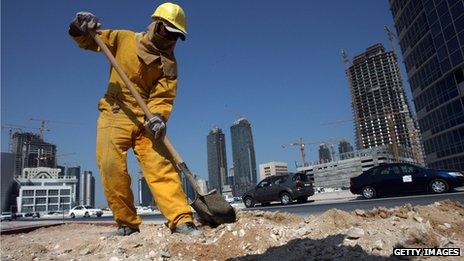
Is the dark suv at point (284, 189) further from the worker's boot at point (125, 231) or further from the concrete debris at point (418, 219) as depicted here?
the concrete debris at point (418, 219)

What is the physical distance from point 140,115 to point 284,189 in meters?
15.5

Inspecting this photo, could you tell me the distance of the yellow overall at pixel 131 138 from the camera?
4062 millimetres

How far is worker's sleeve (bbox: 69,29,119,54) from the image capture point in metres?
4.62

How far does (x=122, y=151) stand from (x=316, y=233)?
2.17m

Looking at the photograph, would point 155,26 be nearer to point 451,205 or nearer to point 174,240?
point 174,240

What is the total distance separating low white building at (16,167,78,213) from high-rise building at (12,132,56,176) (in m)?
44.2

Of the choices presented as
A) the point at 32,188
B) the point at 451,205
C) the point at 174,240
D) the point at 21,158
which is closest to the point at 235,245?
the point at 174,240

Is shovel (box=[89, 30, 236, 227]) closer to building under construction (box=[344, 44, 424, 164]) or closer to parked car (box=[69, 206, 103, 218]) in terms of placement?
parked car (box=[69, 206, 103, 218])

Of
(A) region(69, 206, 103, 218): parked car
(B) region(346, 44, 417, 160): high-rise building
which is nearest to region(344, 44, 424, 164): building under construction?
(B) region(346, 44, 417, 160): high-rise building

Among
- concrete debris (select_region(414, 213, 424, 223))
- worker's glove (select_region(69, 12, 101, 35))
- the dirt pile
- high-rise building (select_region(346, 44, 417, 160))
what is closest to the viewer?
the dirt pile

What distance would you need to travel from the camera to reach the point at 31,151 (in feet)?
615

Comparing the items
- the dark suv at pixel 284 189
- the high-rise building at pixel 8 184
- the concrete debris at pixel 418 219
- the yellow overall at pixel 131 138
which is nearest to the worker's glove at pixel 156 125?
the yellow overall at pixel 131 138

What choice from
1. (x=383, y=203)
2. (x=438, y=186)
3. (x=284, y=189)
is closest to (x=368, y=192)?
(x=438, y=186)

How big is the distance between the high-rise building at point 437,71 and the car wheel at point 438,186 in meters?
35.6
